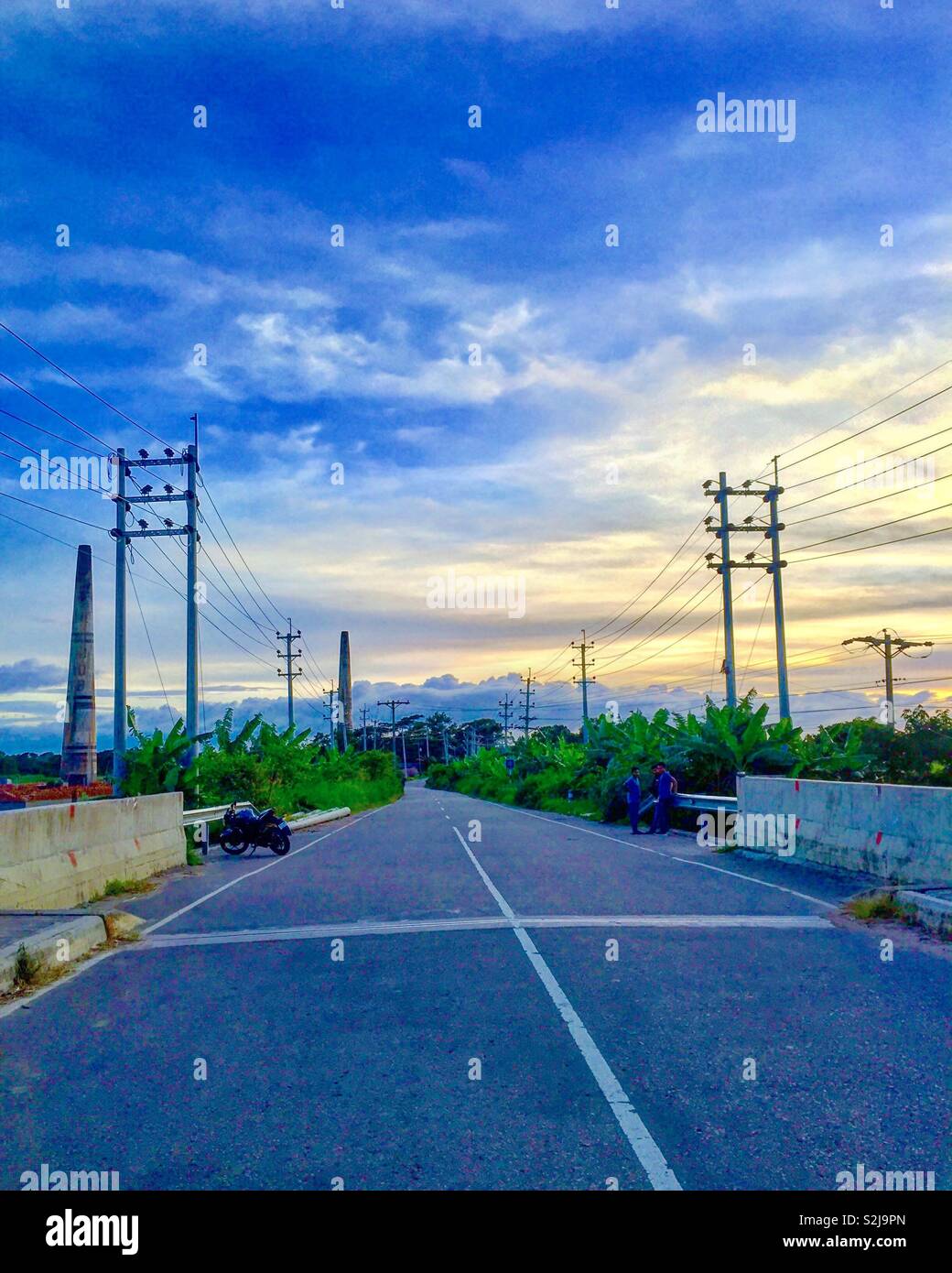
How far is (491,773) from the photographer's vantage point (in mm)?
92812

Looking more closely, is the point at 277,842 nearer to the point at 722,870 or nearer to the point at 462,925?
the point at 722,870

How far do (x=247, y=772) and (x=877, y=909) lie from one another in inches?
1117

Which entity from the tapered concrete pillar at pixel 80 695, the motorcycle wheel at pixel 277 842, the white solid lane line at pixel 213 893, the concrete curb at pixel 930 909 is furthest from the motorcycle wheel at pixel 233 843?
the tapered concrete pillar at pixel 80 695

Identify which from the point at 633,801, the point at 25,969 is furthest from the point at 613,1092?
the point at 633,801

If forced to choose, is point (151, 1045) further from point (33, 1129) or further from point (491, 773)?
point (491, 773)

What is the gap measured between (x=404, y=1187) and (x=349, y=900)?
31.4ft

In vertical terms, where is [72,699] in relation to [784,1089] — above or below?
above

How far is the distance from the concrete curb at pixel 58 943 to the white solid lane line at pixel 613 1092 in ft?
14.0

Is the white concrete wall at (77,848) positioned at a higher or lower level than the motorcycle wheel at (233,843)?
higher

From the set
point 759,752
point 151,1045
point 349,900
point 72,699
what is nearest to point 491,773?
point 72,699

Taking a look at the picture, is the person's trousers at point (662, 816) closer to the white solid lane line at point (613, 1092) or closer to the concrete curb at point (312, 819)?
the concrete curb at point (312, 819)

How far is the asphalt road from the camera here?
16.2 feet

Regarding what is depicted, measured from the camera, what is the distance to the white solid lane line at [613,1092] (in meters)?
4.71

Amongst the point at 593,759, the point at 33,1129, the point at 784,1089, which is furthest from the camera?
the point at 593,759
